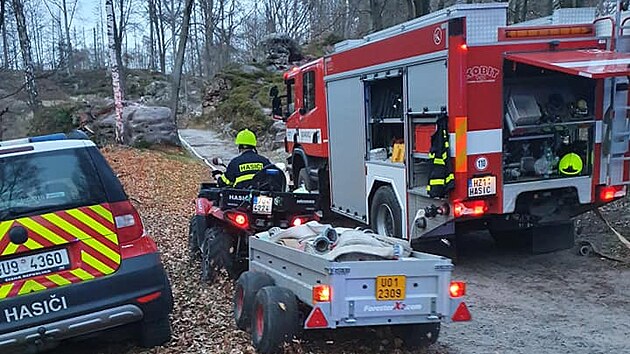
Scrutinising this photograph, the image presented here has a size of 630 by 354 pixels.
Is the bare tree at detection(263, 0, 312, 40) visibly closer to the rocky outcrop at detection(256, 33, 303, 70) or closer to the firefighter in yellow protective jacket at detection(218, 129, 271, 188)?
the rocky outcrop at detection(256, 33, 303, 70)

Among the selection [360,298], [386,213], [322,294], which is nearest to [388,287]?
[360,298]

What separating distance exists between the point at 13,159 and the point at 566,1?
48.6ft

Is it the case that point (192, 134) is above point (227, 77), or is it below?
below

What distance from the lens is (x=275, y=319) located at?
15.4ft

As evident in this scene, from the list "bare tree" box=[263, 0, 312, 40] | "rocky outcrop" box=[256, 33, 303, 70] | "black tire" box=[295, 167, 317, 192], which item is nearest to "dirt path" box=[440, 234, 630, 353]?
"black tire" box=[295, 167, 317, 192]

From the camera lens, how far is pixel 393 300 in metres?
4.56

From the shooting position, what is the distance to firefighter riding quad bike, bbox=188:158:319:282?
22.3ft

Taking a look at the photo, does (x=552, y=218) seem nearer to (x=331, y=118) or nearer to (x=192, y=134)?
(x=331, y=118)

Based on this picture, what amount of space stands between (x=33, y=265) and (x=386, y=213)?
541 centimetres

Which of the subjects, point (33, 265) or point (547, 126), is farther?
point (547, 126)

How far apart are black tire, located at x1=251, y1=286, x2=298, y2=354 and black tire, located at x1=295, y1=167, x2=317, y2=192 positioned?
6.85 metres

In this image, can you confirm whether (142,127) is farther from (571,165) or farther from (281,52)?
(281,52)

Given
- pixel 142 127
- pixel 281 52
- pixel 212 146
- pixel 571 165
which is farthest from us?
pixel 281 52

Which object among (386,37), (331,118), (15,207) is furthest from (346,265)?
(331,118)
